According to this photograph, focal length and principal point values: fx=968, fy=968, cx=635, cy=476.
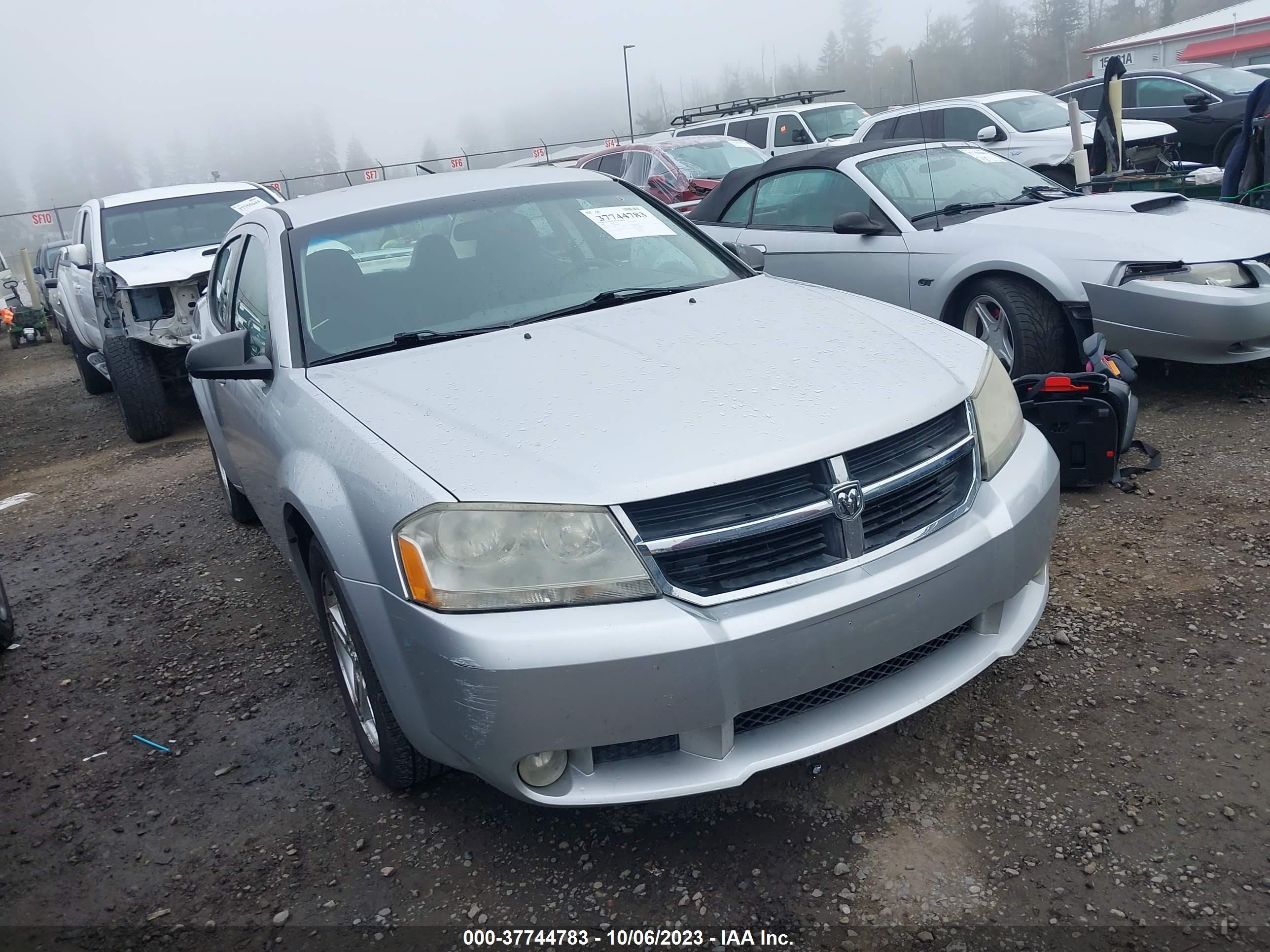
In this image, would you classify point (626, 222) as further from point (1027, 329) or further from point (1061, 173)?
point (1061, 173)

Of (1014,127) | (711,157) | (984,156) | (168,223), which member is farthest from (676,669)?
(711,157)

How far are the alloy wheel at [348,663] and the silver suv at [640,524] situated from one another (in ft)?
0.04

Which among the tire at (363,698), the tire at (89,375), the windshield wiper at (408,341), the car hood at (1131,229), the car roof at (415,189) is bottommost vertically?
the tire at (89,375)

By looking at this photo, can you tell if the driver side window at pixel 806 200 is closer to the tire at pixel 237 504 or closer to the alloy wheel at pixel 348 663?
the tire at pixel 237 504

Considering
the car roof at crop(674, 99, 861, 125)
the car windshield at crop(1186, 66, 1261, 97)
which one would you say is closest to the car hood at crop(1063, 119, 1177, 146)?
the car windshield at crop(1186, 66, 1261, 97)

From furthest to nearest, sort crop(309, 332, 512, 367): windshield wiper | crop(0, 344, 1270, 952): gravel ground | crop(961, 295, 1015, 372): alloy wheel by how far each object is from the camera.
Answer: crop(961, 295, 1015, 372): alloy wheel → crop(309, 332, 512, 367): windshield wiper → crop(0, 344, 1270, 952): gravel ground

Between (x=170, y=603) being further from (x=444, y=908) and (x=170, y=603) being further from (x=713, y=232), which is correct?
(x=713, y=232)

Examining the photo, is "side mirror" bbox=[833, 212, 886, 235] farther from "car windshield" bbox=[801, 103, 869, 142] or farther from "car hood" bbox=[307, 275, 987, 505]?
"car windshield" bbox=[801, 103, 869, 142]

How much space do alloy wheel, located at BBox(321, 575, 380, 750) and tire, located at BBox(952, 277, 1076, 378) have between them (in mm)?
3499

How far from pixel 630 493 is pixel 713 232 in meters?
Result: 5.00

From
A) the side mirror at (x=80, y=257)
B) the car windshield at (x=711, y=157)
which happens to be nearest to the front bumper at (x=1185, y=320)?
the side mirror at (x=80, y=257)

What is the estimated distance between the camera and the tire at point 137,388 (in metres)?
6.84

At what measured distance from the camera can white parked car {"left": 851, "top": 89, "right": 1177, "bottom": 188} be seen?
10320mm

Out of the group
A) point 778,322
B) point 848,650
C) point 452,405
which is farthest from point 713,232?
point 848,650
